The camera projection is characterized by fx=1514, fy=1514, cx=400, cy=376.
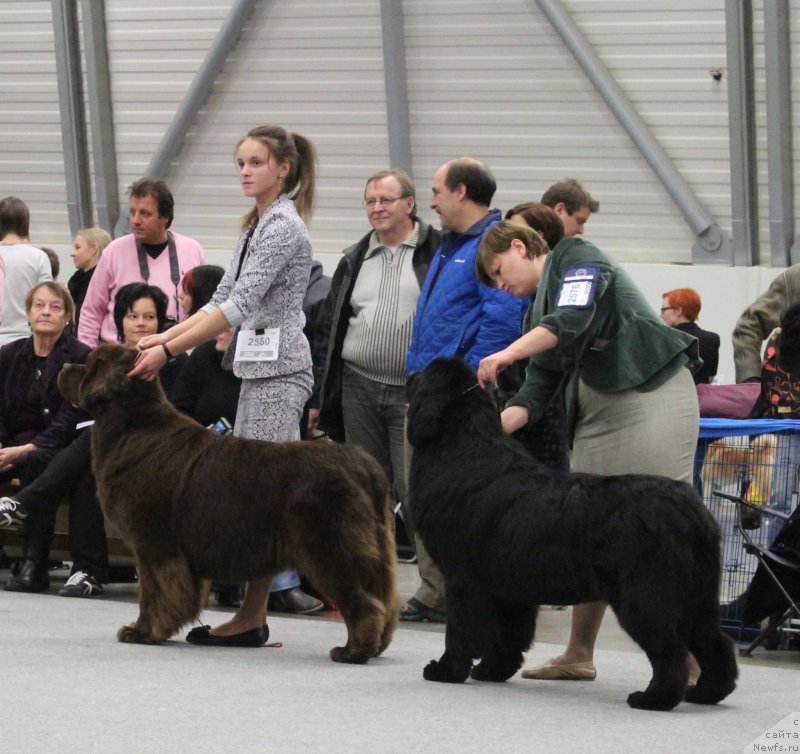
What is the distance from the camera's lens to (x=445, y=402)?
4578mm

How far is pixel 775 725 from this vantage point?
4121 millimetres

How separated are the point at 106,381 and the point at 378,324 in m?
1.35

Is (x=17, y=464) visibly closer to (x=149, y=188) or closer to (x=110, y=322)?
(x=110, y=322)

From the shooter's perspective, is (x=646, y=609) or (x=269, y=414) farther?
(x=269, y=414)

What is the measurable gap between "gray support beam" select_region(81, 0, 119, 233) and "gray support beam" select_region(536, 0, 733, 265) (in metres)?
4.35

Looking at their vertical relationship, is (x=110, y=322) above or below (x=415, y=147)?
below

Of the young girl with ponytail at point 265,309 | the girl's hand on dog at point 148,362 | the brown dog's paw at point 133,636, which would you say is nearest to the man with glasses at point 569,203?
the young girl with ponytail at point 265,309

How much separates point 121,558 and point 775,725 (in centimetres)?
376

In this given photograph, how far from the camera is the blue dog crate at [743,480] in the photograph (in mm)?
5906

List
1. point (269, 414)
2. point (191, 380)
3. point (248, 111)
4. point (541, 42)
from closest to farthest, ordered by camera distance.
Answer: point (269, 414)
point (191, 380)
point (541, 42)
point (248, 111)

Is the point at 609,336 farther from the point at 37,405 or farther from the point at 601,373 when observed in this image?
the point at 37,405

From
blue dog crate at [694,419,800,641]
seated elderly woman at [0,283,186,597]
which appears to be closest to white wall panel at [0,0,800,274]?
blue dog crate at [694,419,800,641]

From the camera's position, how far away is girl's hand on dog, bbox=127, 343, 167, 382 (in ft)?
17.0

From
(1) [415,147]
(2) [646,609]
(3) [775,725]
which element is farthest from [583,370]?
(1) [415,147]
